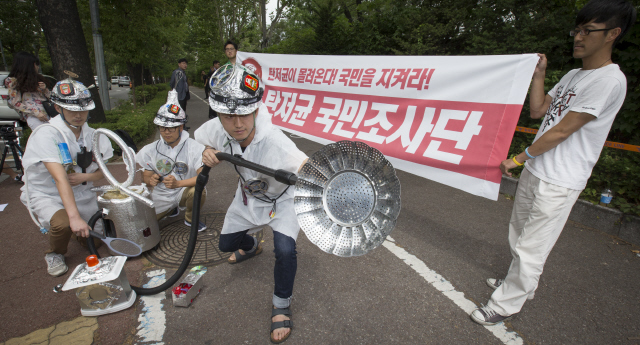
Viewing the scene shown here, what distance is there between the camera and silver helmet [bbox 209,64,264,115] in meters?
1.94

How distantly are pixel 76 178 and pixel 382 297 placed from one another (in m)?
3.10

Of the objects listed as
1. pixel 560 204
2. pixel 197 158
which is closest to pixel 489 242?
pixel 560 204

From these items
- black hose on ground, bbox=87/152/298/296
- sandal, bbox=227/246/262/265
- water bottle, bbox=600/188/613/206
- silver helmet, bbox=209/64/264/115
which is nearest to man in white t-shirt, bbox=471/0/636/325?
black hose on ground, bbox=87/152/298/296

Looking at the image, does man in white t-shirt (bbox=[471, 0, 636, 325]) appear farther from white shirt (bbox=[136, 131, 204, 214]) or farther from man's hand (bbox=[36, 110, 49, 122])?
man's hand (bbox=[36, 110, 49, 122])

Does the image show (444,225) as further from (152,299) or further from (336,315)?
(152,299)

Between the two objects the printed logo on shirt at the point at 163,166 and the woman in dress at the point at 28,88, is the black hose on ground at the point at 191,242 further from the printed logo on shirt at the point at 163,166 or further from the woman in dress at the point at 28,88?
the woman in dress at the point at 28,88

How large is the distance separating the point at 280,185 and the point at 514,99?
2039mm

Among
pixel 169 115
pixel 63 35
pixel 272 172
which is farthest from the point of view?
pixel 63 35

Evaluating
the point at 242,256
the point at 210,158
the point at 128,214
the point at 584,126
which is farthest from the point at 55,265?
the point at 584,126

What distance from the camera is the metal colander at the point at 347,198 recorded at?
5.04 feet

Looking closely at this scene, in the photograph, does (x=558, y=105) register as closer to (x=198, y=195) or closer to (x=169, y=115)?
(x=198, y=195)

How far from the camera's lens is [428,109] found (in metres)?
3.02

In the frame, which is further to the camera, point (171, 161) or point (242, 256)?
point (171, 161)

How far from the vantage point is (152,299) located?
2.67m
